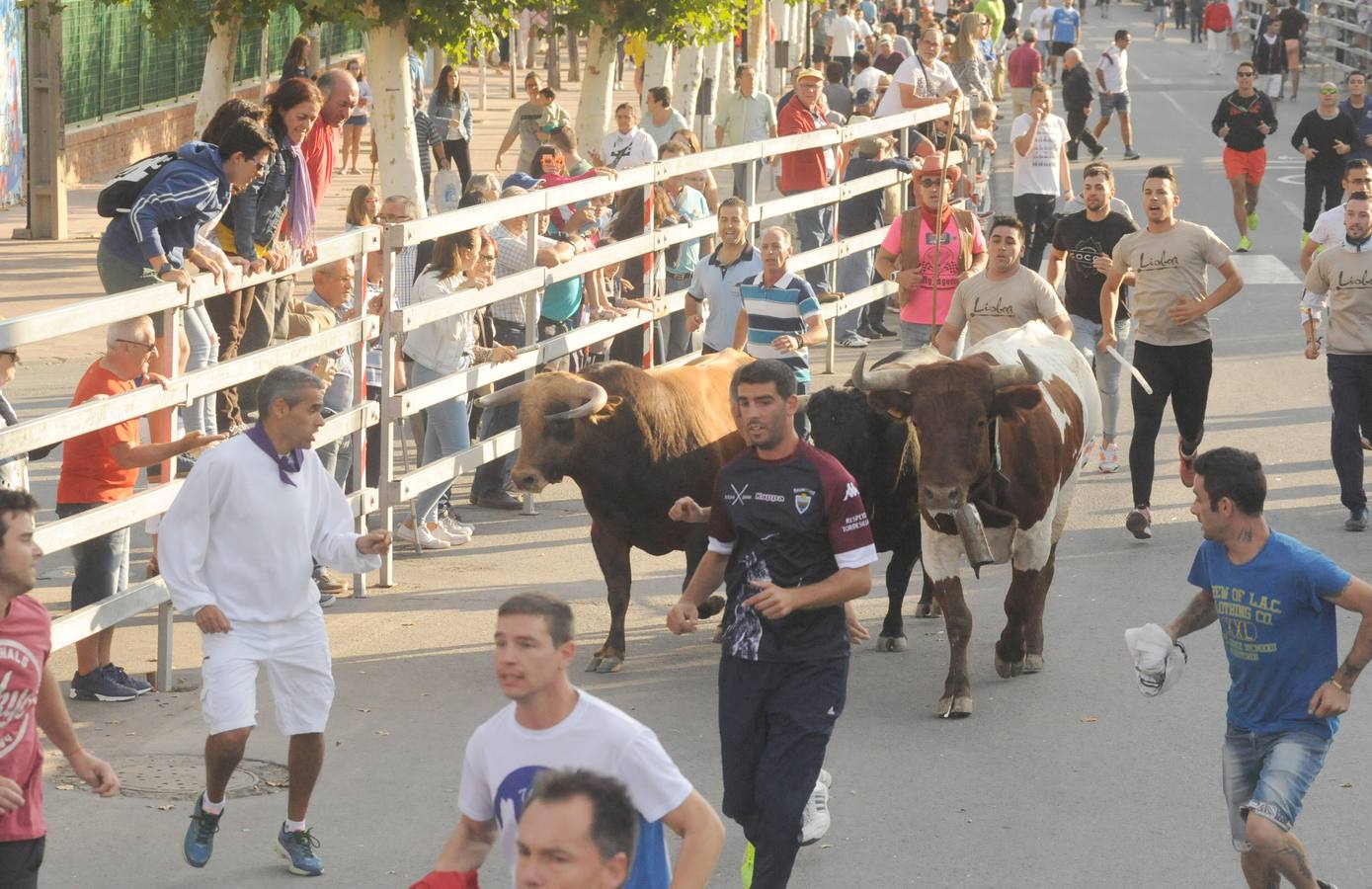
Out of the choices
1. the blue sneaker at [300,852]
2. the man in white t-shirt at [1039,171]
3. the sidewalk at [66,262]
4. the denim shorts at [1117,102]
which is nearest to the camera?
the blue sneaker at [300,852]

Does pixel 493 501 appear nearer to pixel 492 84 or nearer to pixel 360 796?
pixel 360 796

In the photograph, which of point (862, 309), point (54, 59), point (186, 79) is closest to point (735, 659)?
point (862, 309)

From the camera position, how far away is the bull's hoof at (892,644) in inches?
396

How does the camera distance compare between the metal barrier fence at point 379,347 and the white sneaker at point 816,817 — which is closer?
the white sneaker at point 816,817

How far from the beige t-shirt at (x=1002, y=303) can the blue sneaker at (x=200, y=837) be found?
5.56 m

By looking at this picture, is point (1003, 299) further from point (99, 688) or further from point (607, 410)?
point (99, 688)

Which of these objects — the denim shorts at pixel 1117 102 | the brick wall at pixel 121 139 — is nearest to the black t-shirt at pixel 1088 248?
the brick wall at pixel 121 139

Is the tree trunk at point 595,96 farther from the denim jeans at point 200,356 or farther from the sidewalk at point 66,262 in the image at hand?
the denim jeans at point 200,356

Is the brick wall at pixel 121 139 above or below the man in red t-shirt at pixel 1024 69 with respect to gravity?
below

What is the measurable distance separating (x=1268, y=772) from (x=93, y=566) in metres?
5.24

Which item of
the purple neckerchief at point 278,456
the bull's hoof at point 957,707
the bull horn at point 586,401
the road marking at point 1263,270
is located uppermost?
the purple neckerchief at point 278,456

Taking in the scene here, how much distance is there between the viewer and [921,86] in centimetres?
2203

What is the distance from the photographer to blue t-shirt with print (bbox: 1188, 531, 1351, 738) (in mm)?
6207

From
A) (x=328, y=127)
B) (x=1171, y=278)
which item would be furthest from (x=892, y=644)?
(x=328, y=127)
